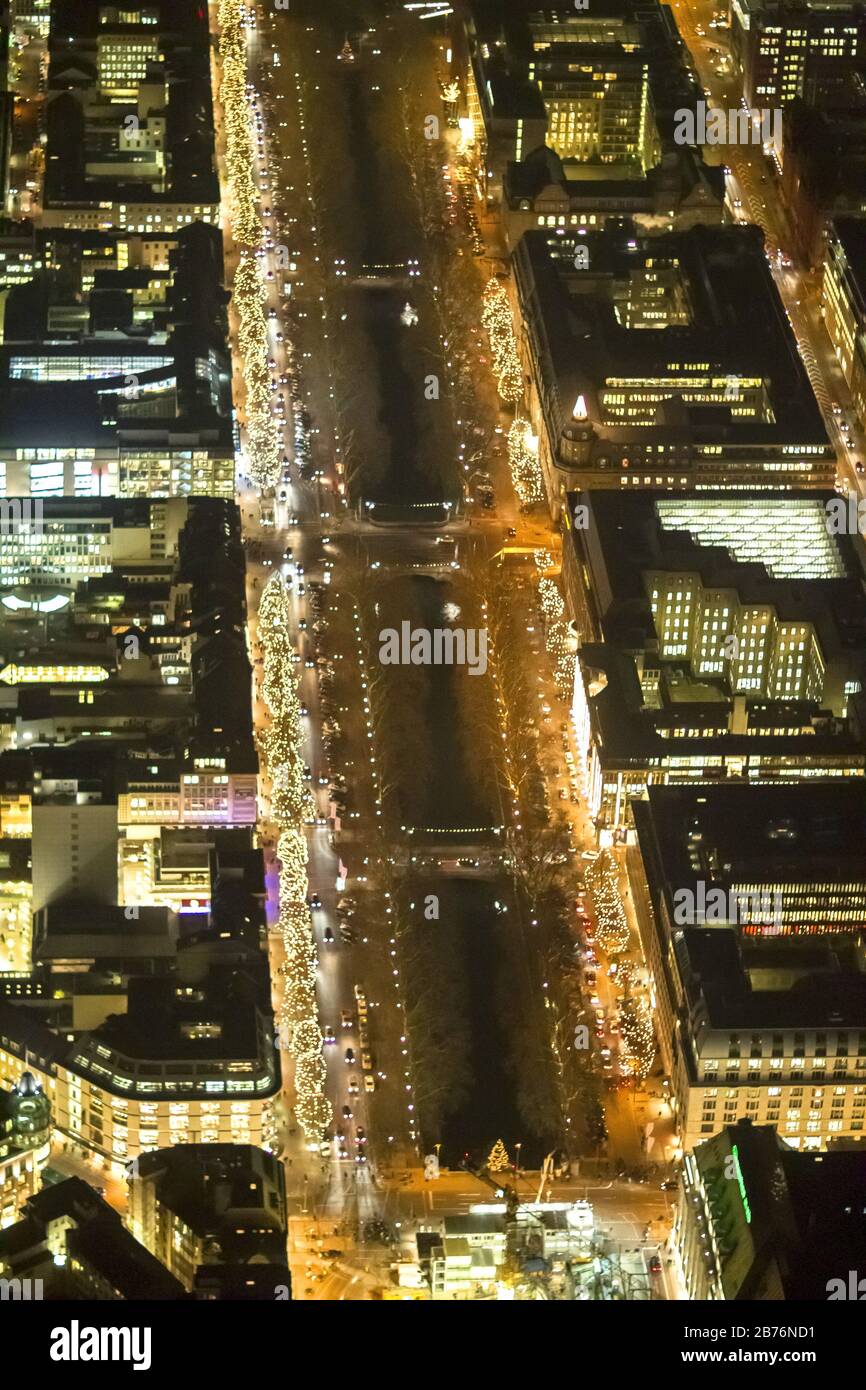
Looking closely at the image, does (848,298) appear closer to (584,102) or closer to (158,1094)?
(584,102)

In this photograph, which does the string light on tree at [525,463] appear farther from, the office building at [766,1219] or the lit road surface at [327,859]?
the office building at [766,1219]

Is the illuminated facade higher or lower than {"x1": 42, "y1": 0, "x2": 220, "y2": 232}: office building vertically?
lower

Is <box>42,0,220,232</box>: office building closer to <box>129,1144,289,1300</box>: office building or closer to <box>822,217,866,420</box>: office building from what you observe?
<box>822,217,866,420</box>: office building

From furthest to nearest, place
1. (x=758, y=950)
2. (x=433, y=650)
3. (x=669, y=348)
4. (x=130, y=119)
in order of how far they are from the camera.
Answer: (x=130, y=119) → (x=669, y=348) → (x=433, y=650) → (x=758, y=950)

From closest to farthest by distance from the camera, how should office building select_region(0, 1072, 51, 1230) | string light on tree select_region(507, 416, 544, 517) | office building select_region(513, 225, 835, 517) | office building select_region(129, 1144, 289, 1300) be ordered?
office building select_region(129, 1144, 289, 1300) < office building select_region(0, 1072, 51, 1230) < office building select_region(513, 225, 835, 517) < string light on tree select_region(507, 416, 544, 517)

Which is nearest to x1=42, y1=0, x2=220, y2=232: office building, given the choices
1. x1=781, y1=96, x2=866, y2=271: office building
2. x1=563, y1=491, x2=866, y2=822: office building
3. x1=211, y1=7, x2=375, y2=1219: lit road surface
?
x1=211, y1=7, x2=375, y2=1219: lit road surface

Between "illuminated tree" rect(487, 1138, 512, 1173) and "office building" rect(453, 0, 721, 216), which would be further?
"office building" rect(453, 0, 721, 216)

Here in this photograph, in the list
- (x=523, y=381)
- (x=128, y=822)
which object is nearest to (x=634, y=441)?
(x=523, y=381)

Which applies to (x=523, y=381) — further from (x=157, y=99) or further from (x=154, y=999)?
(x=154, y=999)

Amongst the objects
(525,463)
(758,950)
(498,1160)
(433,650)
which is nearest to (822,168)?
(525,463)
